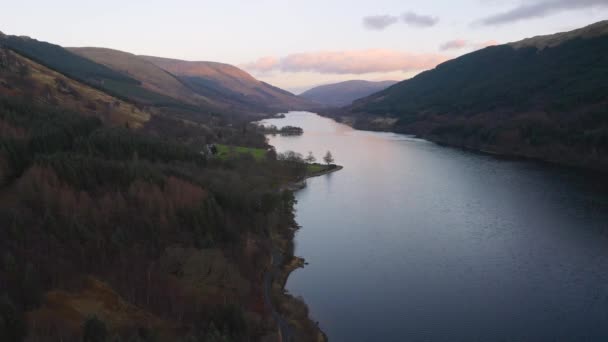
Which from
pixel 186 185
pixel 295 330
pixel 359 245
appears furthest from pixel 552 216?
pixel 186 185

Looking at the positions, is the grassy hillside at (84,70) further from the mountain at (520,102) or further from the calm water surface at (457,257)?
the calm water surface at (457,257)

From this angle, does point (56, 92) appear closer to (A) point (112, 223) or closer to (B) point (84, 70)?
(A) point (112, 223)

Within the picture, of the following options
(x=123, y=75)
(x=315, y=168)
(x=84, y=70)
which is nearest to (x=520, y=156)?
(x=315, y=168)

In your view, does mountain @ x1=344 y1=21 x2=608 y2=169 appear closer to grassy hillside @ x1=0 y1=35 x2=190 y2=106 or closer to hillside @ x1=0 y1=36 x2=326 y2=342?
hillside @ x1=0 y1=36 x2=326 y2=342

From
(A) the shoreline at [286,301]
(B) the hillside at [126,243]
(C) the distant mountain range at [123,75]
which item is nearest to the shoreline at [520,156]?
(B) the hillside at [126,243]

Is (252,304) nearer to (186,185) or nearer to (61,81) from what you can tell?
(186,185)

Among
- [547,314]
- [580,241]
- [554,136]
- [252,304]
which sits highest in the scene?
[554,136]
